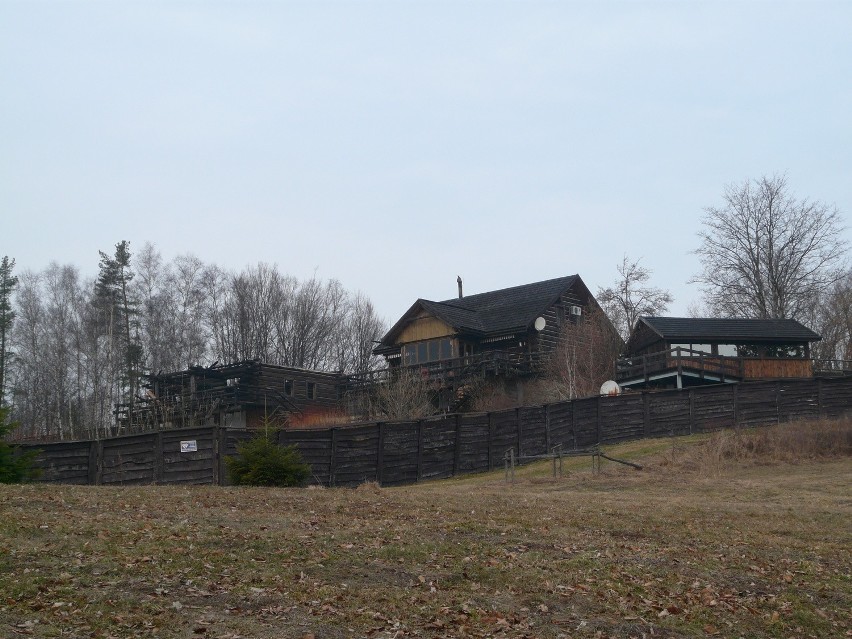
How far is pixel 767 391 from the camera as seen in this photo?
37.4 metres

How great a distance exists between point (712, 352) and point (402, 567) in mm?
39599

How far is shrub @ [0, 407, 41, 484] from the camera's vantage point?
19.1 m

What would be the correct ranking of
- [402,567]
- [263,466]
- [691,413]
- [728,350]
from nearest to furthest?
[402,567] → [263,466] → [691,413] → [728,350]

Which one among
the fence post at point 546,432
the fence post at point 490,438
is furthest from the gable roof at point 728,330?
the fence post at point 490,438

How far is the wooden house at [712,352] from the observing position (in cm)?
4438

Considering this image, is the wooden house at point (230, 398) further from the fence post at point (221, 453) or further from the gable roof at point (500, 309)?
the fence post at point (221, 453)

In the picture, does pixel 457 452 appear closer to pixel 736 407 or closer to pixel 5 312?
pixel 736 407

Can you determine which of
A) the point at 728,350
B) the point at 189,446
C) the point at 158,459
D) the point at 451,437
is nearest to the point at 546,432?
the point at 451,437

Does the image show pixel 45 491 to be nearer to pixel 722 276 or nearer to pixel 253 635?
pixel 253 635

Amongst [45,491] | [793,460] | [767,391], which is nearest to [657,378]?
[767,391]

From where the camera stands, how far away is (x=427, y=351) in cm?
5447

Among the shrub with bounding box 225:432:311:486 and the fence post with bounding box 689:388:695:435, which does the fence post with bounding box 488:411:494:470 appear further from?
the shrub with bounding box 225:432:311:486

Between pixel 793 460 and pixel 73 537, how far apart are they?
931 inches

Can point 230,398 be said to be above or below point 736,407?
above
